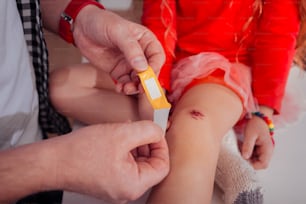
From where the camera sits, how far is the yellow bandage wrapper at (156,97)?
0.46 metres

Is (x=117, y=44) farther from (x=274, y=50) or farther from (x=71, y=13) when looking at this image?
(x=274, y=50)

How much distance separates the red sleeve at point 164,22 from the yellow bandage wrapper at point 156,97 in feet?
0.92

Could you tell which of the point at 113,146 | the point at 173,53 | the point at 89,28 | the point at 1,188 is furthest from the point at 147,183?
the point at 173,53

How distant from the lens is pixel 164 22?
80cm

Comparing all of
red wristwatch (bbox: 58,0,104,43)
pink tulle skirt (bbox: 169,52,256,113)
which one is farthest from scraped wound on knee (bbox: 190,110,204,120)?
red wristwatch (bbox: 58,0,104,43)

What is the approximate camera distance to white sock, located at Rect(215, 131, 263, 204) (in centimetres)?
50

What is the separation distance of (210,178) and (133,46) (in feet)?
0.77

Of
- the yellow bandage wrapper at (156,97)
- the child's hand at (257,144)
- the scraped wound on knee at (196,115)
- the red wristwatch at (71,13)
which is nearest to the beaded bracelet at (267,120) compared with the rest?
the child's hand at (257,144)

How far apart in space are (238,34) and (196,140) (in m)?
0.34

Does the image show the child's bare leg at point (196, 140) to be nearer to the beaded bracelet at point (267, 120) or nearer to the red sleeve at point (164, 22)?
the beaded bracelet at point (267, 120)

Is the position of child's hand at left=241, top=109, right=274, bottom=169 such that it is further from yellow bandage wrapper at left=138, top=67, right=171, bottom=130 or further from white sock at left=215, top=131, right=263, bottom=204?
yellow bandage wrapper at left=138, top=67, right=171, bottom=130

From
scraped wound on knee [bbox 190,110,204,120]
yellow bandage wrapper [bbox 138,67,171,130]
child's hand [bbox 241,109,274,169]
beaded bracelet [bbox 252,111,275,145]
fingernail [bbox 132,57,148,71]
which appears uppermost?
fingernail [bbox 132,57,148,71]

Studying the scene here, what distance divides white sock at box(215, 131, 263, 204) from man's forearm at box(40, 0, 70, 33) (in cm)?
40

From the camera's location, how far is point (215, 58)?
2.47ft
